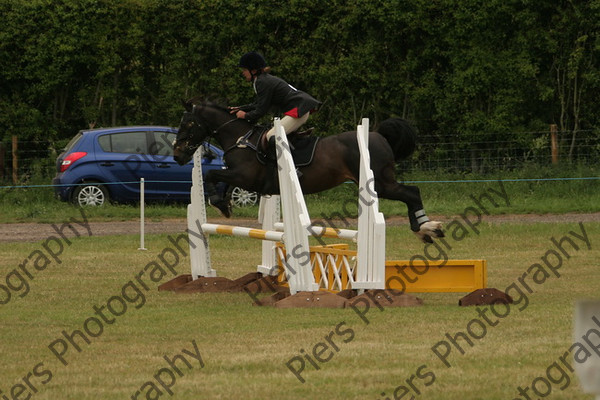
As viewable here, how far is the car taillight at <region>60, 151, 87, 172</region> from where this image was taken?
63.4 feet

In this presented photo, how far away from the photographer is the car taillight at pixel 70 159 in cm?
1933

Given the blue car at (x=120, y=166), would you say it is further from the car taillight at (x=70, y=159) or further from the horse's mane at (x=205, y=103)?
the horse's mane at (x=205, y=103)

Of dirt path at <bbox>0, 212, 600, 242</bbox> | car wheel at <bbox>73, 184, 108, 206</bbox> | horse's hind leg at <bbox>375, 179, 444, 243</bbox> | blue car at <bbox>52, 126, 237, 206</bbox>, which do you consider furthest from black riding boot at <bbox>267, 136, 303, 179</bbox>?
car wheel at <bbox>73, 184, 108, 206</bbox>

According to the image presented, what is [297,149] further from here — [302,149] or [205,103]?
[205,103]

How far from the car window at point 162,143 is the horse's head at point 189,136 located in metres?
8.51

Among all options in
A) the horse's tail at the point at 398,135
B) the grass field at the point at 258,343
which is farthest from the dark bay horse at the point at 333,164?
the grass field at the point at 258,343

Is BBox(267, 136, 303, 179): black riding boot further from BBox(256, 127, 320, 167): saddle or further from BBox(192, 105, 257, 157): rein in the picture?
BBox(192, 105, 257, 157): rein

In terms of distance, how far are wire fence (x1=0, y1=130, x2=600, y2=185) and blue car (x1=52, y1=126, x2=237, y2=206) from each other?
1.85m

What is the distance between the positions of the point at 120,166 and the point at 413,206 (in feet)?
33.8

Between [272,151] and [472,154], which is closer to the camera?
[272,151]

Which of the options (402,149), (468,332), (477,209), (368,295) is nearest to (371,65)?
(477,209)

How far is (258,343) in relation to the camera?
766 centimetres

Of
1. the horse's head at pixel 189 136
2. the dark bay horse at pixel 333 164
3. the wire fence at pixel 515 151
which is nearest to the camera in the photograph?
the dark bay horse at pixel 333 164

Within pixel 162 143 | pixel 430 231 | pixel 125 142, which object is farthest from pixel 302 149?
pixel 125 142
